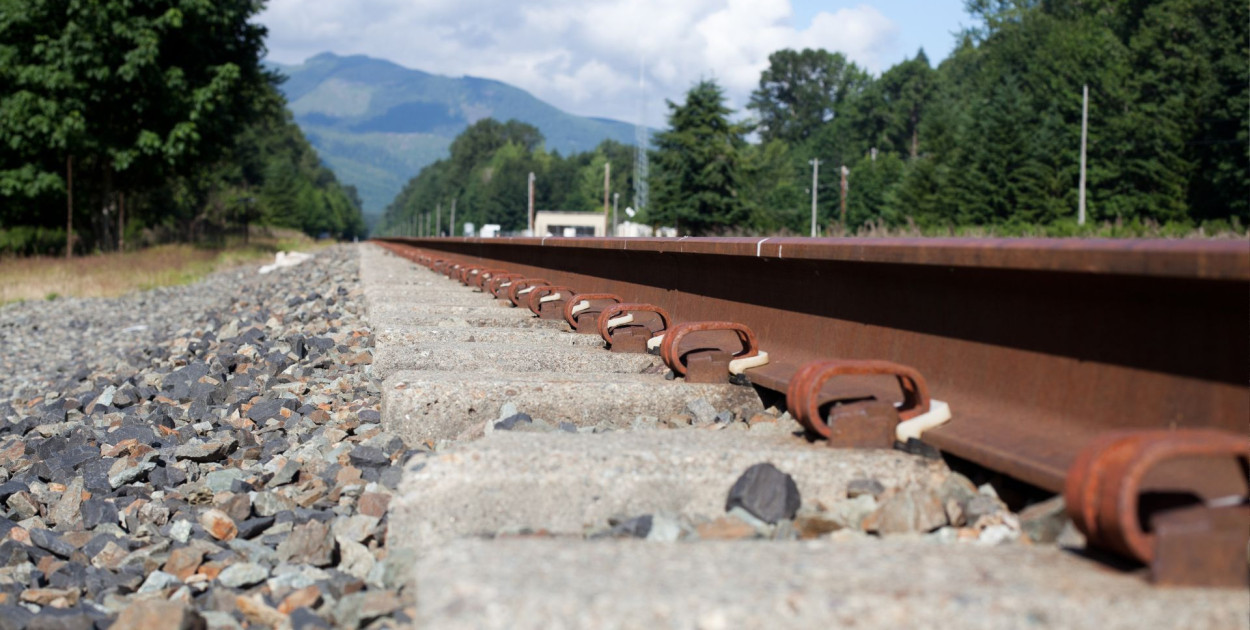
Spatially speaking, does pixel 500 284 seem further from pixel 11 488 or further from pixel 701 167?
pixel 701 167

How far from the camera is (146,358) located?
7.72 m

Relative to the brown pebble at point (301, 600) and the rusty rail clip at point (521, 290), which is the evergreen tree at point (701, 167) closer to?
the rusty rail clip at point (521, 290)

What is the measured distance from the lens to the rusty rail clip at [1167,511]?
1.57m

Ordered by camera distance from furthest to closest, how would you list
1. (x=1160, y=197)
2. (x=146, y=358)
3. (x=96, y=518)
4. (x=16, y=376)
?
(x=1160, y=197) < (x=16, y=376) < (x=146, y=358) < (x=96, y=518)

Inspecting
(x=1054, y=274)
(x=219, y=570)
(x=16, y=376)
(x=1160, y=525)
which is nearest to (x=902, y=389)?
(x=1054, y=274)

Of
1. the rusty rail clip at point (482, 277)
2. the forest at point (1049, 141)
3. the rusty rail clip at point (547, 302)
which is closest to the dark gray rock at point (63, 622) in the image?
the rusty rail clip at point (547, 302)

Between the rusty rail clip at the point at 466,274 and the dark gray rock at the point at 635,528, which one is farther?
the rusty rail clip at the point at 466,274

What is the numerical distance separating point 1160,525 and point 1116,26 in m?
65.5

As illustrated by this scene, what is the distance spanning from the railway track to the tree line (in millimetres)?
28752

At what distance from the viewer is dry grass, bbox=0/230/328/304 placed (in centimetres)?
1952

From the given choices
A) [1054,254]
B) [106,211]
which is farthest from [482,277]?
[106,211]

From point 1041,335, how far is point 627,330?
2390 millimetres

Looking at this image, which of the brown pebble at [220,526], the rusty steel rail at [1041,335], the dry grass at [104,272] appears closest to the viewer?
the rusty steel rail at [1041,335]

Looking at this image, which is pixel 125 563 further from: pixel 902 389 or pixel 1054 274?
pixel 1054 274
